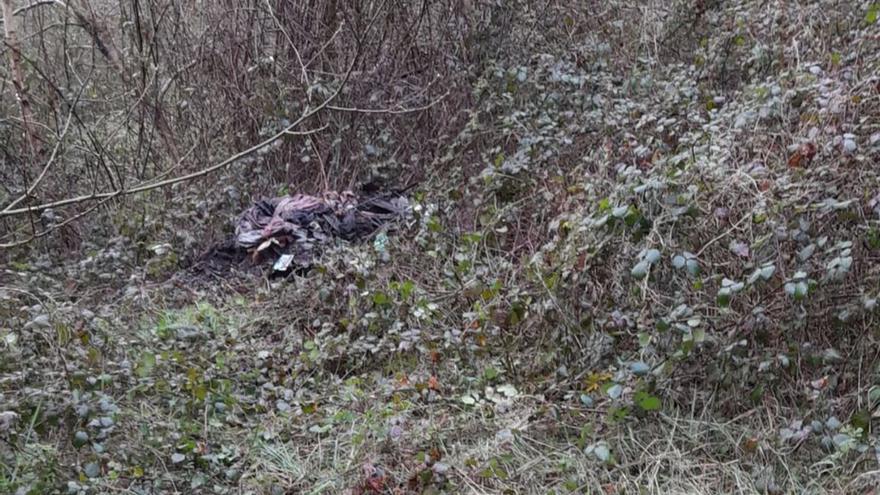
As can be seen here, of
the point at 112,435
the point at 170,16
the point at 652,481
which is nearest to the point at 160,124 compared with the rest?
the point at 170,16

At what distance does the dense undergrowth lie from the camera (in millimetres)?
3133

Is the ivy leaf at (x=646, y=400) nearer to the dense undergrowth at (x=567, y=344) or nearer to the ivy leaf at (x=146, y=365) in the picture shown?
the dense undergrowth at (x=567, y=344)

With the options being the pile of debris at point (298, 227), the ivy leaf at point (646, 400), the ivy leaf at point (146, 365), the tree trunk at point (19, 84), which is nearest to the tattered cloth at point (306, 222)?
the pile of debris at point (298, 227)

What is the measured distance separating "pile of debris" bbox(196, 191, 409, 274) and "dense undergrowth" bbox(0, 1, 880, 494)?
18.7 inches

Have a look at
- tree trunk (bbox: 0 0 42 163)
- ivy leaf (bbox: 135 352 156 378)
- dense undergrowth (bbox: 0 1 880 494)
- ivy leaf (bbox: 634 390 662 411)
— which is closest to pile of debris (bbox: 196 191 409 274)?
dense undergrowth (bbox: 0 1 880 494)

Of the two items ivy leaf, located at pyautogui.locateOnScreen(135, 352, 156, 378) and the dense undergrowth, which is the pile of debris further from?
ivy leaf, located at pyautogui.locateOnScreen(135, 352, 156, 378)

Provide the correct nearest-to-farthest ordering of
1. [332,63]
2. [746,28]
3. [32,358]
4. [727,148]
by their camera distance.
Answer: [32,358] < [727,148] < [746,28] < [332,63]

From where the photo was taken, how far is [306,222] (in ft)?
17.7

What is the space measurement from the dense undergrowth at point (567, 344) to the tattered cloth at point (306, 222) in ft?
1.62

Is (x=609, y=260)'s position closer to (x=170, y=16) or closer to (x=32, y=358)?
(x=32, y=358)

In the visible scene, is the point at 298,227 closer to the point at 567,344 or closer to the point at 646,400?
the point at 567,344

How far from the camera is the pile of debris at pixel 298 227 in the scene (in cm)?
525

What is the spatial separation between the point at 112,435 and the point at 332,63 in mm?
3673

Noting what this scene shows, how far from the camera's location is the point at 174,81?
6527mm
